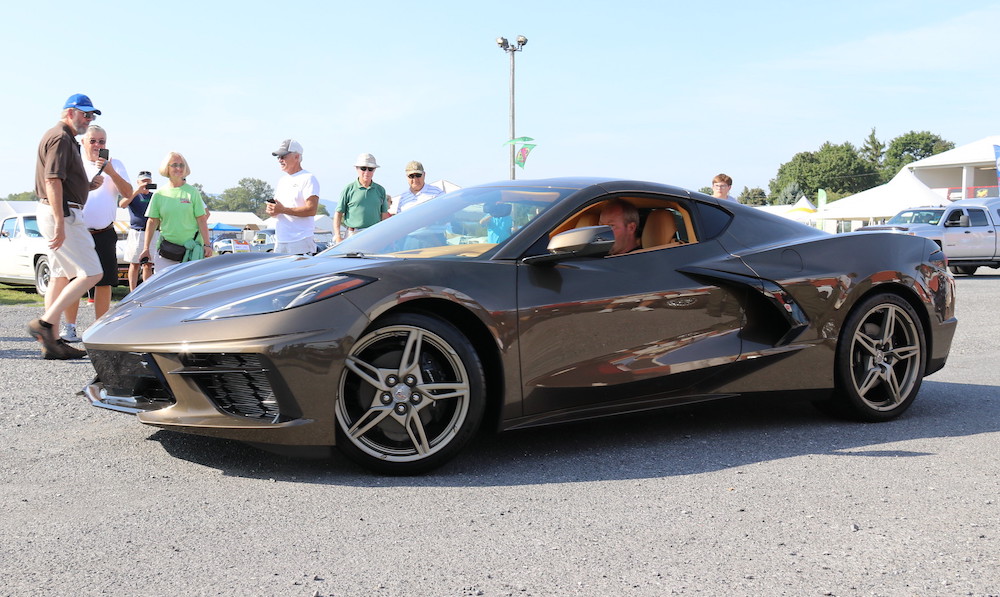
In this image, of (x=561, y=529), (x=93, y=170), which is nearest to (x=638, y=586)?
(x=561, y=529)

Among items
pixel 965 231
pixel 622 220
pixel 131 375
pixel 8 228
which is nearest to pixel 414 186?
pixel 622 220

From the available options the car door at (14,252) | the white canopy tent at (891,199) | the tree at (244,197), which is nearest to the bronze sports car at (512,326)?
the car door at (14,252)

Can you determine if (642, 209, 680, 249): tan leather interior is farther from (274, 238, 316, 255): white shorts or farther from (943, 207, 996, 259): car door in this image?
(943, 207, 996, 259): car door

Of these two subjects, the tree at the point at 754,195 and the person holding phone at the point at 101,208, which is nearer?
the person holding phone at the point at 101,208

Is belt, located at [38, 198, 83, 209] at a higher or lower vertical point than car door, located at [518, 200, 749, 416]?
higher

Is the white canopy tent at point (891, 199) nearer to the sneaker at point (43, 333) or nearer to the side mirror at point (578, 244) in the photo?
the sneaker at point (43, 333)

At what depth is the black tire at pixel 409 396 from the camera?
349 cm

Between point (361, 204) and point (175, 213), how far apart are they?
1.61 m

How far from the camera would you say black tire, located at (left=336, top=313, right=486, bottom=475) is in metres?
3.49

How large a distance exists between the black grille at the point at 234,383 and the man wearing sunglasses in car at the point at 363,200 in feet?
16.4

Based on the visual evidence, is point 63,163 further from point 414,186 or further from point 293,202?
point 414,186

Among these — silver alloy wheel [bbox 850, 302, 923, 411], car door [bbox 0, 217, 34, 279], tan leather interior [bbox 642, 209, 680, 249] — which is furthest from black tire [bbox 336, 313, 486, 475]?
car door [bbox 0, 217, 34, 279]

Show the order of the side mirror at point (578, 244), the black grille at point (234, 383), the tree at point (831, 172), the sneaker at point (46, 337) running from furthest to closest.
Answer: the tree at point (831, 172) → the sneaker at point (46, 337) → the side mirror at point (578, 244) → the black grille at point (234, 383)

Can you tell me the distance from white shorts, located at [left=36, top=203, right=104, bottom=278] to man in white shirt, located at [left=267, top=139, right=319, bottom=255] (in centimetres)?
143
